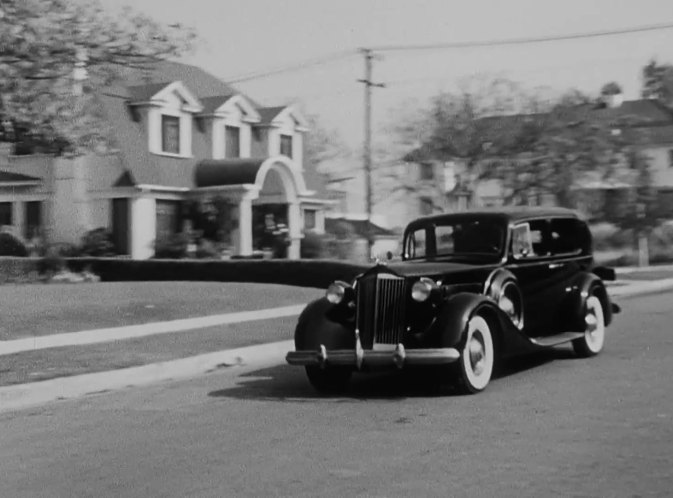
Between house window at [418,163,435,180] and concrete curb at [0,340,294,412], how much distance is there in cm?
2050

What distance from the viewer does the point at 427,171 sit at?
3600cm

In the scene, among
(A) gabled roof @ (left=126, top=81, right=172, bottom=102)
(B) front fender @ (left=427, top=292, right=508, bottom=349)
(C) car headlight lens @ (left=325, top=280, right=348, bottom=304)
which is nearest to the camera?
(B) front fender @ (left=427, top=292, right=508, bottom=349)

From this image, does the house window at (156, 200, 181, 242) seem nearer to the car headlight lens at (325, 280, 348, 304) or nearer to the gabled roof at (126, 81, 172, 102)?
the gabled roof at (126, 81, 172, 102)

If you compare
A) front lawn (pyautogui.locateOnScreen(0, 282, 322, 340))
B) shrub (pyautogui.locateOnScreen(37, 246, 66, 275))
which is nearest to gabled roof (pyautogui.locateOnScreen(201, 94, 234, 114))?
shrub (pyautogui.locateOnScreen(37, 246, 66, 275))

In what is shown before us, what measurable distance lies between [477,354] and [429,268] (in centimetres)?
99

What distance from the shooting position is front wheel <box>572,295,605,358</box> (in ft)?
42.4

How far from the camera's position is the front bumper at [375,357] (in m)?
9.96

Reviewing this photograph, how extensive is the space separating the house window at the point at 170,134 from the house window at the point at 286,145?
6.25 m

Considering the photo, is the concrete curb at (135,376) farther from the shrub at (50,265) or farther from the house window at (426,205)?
the house window at (426,205)

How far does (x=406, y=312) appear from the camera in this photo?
34.4 feet

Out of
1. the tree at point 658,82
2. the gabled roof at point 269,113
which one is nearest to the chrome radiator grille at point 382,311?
the gabled roof at point 269,113

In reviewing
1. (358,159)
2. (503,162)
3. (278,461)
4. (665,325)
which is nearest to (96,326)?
(665,325)

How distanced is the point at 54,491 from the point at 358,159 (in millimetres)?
32421

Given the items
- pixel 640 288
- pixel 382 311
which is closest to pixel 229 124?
pixel 640 288
